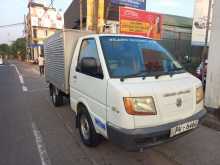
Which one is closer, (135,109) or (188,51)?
(135,109)

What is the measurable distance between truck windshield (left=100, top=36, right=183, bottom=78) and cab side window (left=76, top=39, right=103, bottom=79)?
7.1 inches

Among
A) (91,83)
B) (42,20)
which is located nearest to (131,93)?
(91,83)

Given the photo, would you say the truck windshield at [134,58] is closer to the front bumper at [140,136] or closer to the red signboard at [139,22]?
the front bumper at [140,136]

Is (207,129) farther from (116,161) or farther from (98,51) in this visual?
(98,51)

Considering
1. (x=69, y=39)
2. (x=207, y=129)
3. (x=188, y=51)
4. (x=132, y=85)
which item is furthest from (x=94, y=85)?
(x=188, y=51)

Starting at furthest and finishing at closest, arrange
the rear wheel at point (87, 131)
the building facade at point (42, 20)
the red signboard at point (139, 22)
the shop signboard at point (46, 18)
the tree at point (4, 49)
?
1. the tree at point (4, 49)
2. the shop signboard at point (46, 18)
3. the building facade at point (42, 20)
4. the red signboard at point (139, 22)
5. the rear wheel at point (87, 131)

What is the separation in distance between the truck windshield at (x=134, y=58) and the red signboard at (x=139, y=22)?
236 inches

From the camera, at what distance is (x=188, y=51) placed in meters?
16.7

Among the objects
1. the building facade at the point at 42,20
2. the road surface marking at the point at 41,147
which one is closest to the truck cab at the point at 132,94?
the road surface marking at the point at 41,147

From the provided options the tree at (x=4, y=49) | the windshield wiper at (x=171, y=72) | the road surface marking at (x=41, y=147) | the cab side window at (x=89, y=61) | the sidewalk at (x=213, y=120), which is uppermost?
the tree at (x=4, y=49)

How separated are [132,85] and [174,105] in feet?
2.22

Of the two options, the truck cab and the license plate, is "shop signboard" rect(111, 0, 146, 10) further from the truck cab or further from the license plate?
the license plate

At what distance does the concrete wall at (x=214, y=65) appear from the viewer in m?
5.30

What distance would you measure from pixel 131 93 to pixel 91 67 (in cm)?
106
